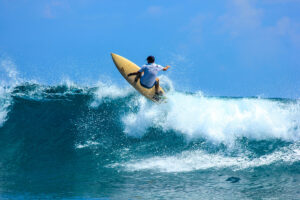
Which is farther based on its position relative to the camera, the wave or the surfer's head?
the wave

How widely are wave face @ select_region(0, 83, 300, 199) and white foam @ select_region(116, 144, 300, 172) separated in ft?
0.07

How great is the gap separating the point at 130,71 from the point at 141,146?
9.56ft

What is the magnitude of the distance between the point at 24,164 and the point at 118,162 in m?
2.39

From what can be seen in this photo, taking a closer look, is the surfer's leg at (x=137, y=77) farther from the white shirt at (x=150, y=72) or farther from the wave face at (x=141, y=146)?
the wave face at (x=141, y=146)

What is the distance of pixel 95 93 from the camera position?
11.2 m

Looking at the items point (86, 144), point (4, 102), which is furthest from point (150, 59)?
point (4, 102)

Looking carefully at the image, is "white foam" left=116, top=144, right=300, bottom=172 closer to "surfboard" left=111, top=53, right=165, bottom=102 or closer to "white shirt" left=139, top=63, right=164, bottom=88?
"white shirt" left=139, top=63, right=164, bottom=88

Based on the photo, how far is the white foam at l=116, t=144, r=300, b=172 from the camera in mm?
6795

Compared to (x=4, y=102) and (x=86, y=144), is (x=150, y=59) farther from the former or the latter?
(x=4, y=102)

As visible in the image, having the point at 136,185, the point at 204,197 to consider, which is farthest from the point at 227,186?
the point at 136,185

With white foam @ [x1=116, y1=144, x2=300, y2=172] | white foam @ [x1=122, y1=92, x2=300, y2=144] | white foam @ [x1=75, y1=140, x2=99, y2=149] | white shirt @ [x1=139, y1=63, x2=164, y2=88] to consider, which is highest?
white shirt @ [x1=139, y1=63, x2=164, y2=88]

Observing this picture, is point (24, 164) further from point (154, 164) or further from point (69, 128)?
point (154, 164)

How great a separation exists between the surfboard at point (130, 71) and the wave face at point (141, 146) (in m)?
0.26

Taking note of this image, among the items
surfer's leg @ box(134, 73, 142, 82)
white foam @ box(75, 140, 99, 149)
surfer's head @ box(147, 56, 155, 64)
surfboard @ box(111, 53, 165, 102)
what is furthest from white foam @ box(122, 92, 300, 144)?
surfer's head @ box(147, 56, 155, 64)
